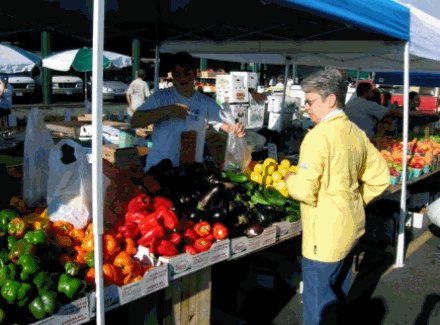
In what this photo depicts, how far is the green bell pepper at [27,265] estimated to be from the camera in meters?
2.44

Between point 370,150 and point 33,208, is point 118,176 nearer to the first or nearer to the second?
point 33,208

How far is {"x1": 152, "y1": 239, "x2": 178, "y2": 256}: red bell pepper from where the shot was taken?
10.0 ft

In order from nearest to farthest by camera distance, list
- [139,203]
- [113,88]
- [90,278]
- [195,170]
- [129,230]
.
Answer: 1. [90,278]
2. [129,230]
3. [139,203]
4. [195,170]
5. [113,88]

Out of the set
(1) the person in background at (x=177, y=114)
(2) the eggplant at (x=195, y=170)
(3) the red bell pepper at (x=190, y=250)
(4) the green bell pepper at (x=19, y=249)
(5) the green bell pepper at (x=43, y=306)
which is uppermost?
(1) the person in background at (x=177, y=114)

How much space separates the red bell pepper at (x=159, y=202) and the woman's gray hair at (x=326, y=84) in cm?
130

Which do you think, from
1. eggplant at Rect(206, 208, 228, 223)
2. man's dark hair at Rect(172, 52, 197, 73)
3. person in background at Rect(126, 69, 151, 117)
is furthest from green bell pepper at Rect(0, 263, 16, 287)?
person in background at Rect(126, 69, 151, 117)

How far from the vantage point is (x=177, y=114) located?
409 cm

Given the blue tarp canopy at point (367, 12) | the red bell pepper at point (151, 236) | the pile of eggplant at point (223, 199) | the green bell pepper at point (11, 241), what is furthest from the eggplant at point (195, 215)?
the blue tarp canopy at point (367, 12)

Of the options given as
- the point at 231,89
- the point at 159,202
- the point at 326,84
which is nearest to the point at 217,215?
the point at 159,202

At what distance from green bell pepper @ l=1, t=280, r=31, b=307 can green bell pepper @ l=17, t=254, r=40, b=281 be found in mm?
83

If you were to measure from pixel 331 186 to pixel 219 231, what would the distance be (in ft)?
2.97

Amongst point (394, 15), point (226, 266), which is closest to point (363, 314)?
point (226, 266)

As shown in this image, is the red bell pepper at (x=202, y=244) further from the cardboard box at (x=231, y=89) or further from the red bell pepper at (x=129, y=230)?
the cardboard box at (x=231, y=89)

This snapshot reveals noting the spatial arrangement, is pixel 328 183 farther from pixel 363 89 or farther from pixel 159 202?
pixel 363 89
